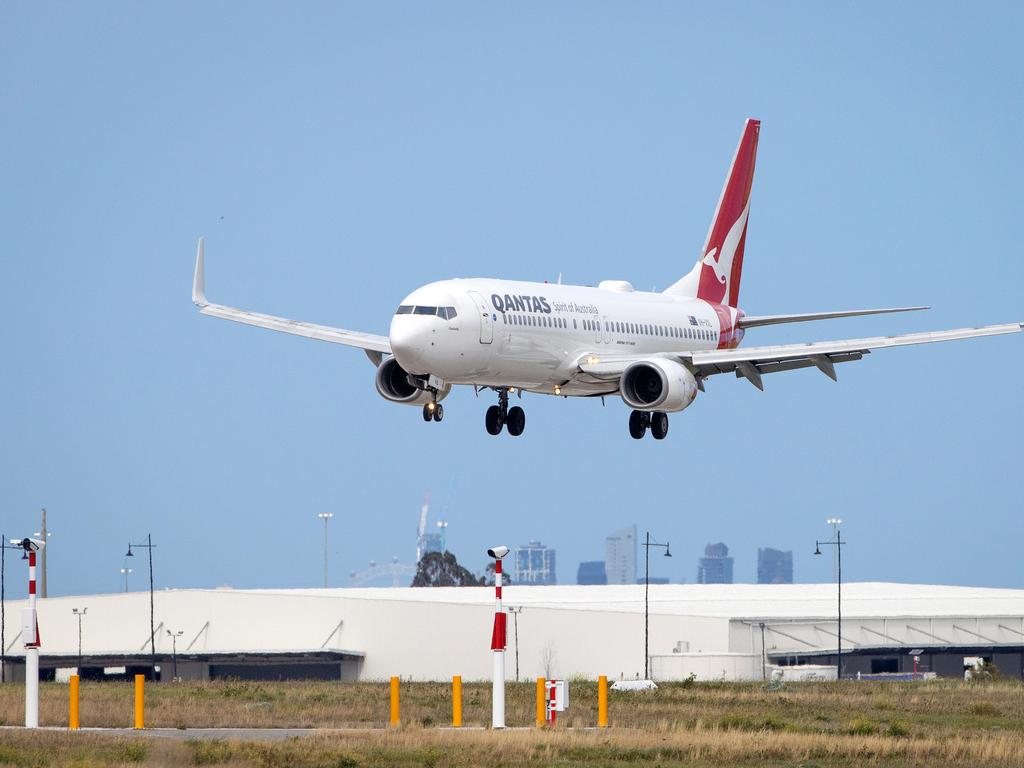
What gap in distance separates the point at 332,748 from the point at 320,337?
29.0 meters

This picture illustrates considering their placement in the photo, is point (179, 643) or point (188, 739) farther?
point (179, 643)

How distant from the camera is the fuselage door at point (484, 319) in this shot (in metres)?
58.0

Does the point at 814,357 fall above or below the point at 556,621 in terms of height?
above

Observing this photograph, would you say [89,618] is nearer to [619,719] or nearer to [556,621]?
[556,621]

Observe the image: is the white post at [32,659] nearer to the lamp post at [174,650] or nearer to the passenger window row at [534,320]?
the passenger window row at [534,320]

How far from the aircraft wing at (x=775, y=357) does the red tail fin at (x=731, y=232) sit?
10986 mm

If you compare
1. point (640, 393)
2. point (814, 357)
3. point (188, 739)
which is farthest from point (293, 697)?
point (188, 739)

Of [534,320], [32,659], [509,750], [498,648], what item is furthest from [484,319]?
[509,750]

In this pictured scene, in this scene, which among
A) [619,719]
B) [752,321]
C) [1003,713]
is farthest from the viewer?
[752,321]

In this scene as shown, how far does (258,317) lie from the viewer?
231ft

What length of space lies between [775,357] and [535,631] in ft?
195

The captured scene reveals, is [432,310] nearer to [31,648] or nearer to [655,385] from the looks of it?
[655,385]

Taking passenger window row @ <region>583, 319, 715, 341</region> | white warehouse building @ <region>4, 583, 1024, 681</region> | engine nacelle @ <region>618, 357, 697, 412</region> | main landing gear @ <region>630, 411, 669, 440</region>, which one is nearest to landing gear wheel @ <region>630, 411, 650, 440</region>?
main landing gear @ <region>630, 411, 669, 440</region>

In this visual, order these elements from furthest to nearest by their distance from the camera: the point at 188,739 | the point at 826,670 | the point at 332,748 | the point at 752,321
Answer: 1. the point at 826,670
2. the point at 752,321
3. the point at 188,739
4. the point at 332,748
